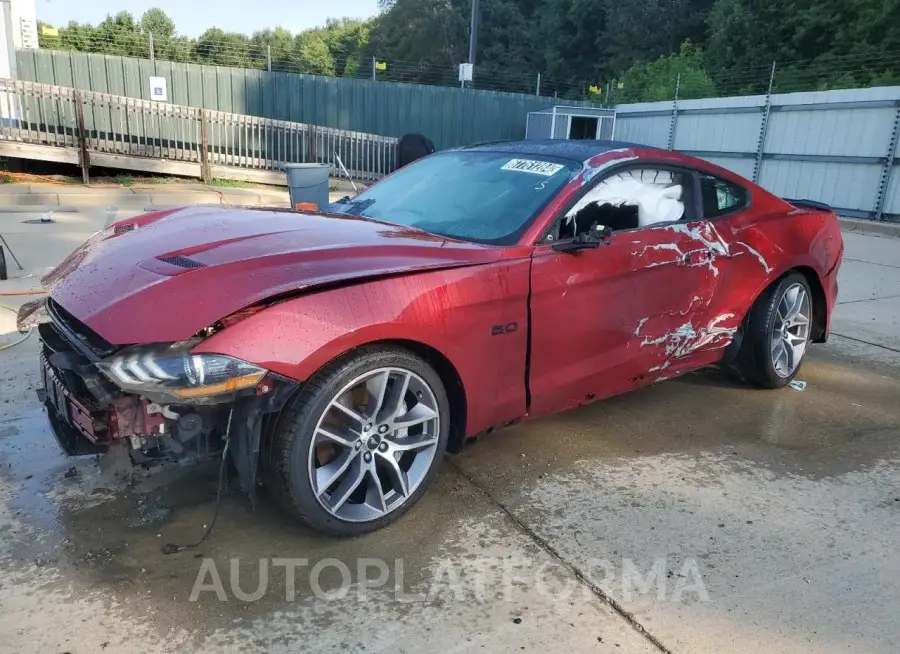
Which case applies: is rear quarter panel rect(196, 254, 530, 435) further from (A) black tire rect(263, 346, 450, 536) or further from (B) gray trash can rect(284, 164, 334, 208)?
(B) gray trash can rect(284, 164, 334, 208)

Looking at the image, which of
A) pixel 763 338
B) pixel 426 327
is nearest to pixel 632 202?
pixel 763 338

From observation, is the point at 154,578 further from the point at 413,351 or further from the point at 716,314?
the point at 716,314

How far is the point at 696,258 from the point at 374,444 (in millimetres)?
2065

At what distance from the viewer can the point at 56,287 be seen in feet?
9.23

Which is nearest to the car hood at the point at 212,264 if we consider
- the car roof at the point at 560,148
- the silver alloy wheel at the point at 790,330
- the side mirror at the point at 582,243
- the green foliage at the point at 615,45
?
the side mirror at the point at 582,243

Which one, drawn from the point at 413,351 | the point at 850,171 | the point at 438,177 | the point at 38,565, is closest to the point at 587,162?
the point at 438,177

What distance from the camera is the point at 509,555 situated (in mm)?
2678

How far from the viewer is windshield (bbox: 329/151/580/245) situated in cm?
323

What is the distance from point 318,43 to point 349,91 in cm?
6541

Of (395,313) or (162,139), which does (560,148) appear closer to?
(395,313)

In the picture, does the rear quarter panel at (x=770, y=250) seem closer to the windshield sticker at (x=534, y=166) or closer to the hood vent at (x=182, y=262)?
the windshield sticker at (x=534, y=166)

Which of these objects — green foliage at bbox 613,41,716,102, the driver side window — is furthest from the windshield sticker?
green foliage at bbox 613,41,716,102

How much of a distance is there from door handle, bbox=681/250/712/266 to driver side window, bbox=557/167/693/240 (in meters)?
0.21

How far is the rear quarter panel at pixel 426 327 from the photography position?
7.73 ft
